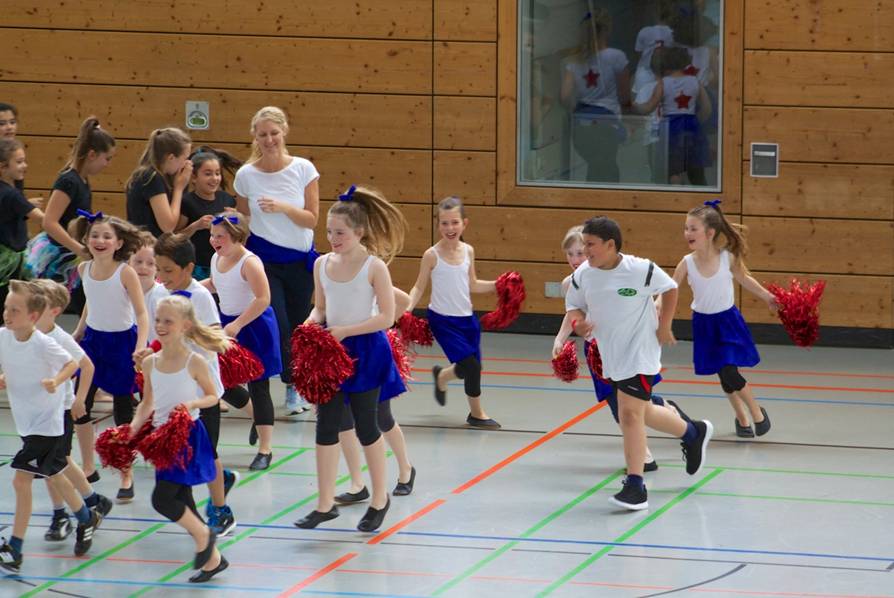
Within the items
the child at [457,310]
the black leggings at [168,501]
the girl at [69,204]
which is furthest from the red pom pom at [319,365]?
the girl at [69,204]

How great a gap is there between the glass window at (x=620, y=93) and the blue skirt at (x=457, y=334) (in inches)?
124

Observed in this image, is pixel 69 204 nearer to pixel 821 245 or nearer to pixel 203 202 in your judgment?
pixel 203 202

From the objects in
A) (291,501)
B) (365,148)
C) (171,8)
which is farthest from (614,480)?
(171,8)

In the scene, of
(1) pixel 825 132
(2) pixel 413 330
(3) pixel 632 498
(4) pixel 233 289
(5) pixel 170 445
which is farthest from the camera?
(1) pixel 825 132

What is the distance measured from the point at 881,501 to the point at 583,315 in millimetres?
1641

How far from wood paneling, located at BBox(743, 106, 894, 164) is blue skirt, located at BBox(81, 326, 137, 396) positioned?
5576 millimetres

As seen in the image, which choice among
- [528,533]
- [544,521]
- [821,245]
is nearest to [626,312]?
[544,521]

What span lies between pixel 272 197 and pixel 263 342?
1046 millimetres

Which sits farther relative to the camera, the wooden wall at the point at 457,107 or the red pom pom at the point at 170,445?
the wooden wall at the point at 457,107

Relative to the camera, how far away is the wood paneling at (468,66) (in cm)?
1148

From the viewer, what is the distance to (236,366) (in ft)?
22.9

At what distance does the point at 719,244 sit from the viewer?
27.4ft

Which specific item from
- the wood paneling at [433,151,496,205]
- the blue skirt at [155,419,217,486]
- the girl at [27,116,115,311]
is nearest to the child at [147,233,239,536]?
the blue skirt at [155,419,217,486]

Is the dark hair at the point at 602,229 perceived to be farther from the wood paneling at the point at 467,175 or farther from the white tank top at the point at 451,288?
the wood paneling at the point at 467,175
